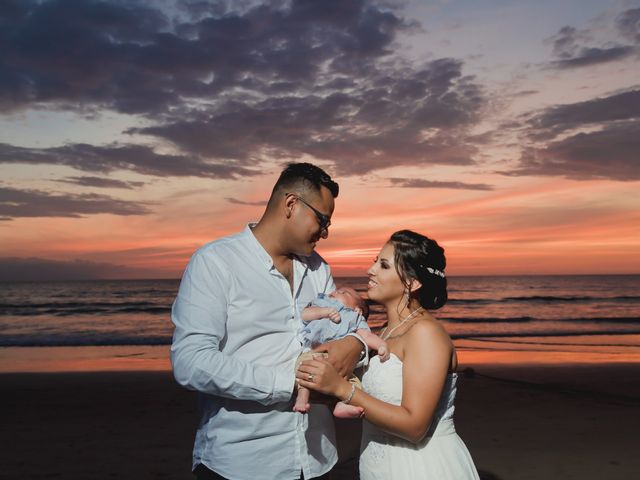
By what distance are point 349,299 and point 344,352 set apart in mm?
684

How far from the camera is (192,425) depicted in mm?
8109

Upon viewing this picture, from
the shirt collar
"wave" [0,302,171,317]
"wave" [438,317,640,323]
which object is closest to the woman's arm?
the shirt collar

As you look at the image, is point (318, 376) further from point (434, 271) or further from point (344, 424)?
point (344, 424)

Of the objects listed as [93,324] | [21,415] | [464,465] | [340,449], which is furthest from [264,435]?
[93,324]

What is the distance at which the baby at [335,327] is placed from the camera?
2660mm

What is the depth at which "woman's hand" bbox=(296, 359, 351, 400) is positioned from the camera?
2.47m

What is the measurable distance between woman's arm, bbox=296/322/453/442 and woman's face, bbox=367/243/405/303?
1.09 ft

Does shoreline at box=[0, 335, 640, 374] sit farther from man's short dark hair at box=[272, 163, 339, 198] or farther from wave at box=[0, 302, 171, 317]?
wave at box=[0, 302, 171, 317]

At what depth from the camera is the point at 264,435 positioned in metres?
2.62

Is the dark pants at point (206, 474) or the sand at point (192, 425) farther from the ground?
the dark pants at point (206, 474)

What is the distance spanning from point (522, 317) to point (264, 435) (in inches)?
1031

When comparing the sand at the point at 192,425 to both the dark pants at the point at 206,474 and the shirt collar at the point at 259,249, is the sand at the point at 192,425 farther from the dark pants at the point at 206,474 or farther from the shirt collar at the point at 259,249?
the shirt collar at the point at 259,249

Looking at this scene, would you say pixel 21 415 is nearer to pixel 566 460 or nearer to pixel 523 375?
pixel 566 460

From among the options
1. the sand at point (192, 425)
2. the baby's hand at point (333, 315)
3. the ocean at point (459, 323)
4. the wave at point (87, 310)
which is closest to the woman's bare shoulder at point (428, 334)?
the baby's hand at point (333, 315)
